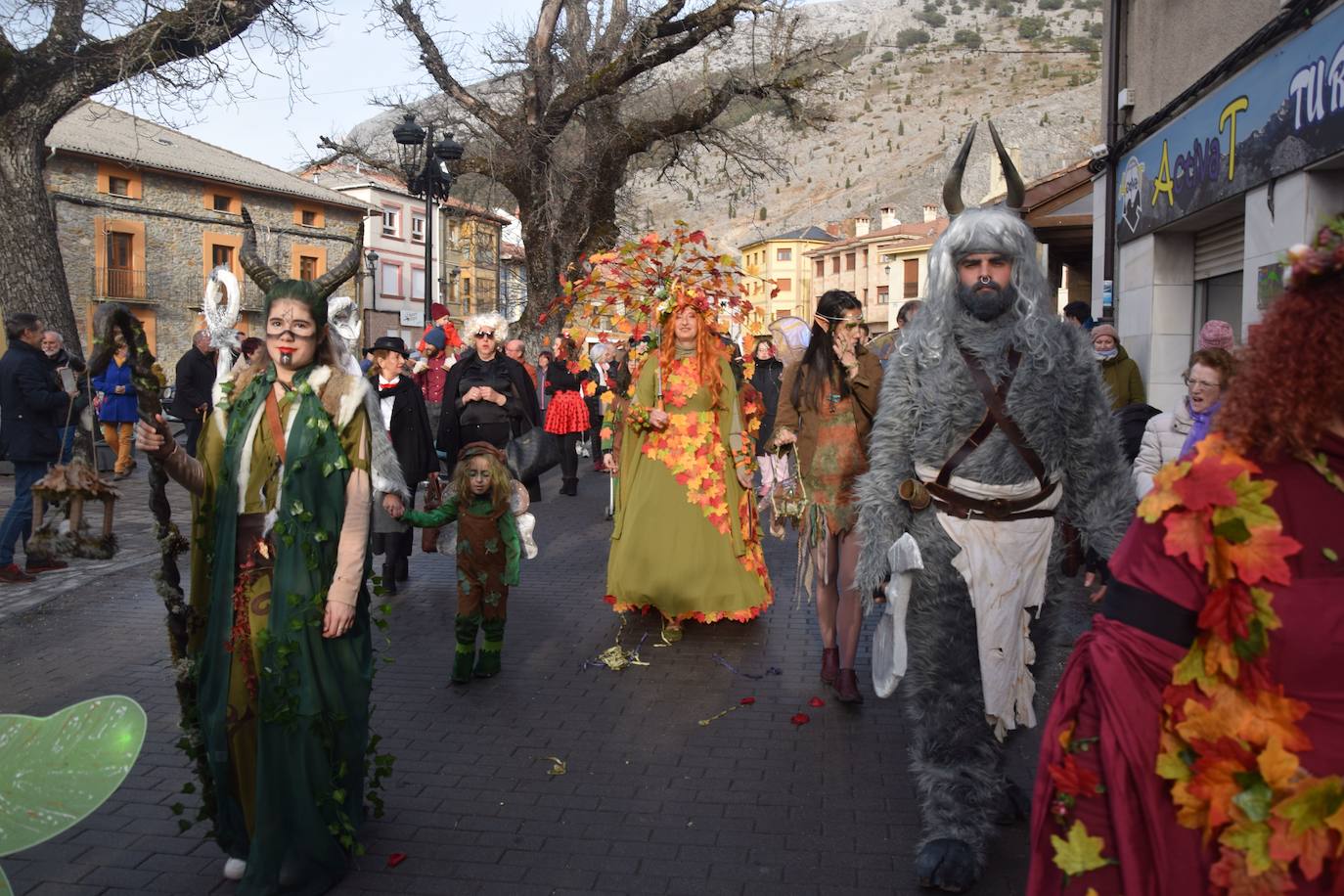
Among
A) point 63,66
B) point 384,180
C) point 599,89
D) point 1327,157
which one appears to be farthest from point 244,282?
point 1327,157

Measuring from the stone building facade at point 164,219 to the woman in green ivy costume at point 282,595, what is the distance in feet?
104

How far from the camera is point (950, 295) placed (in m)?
4.02

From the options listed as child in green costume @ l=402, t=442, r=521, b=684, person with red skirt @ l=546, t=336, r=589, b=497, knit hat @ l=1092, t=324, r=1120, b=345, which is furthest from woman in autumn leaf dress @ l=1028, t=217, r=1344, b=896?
person with red skirt @ l=546, t=336, r=589, b=497

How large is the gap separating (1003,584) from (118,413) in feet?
51.4

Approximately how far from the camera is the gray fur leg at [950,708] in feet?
12.5

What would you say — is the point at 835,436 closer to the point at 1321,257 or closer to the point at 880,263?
the point at 1321,257

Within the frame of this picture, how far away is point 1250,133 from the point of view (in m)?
10.2

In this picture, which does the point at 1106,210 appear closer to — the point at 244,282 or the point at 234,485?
the point at 234,485

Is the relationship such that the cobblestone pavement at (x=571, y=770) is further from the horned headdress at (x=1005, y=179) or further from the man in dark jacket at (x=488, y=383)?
the horned headdress at (x=1005, y=179)

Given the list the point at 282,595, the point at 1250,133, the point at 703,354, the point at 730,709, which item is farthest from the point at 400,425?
the point at 1250,133

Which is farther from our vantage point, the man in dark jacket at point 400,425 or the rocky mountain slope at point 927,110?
the rocky mountain slope at point 927,110

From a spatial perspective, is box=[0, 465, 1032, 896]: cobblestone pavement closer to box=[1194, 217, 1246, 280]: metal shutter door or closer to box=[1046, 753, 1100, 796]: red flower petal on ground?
box=[1046, 753, 1100, 796]: red flower petal on ground

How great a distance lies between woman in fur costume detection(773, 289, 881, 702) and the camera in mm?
5734

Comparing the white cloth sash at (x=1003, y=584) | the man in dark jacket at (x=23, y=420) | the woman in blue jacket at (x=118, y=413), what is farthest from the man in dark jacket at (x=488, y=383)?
the woman in blue jacket at (x=118, y=413)
